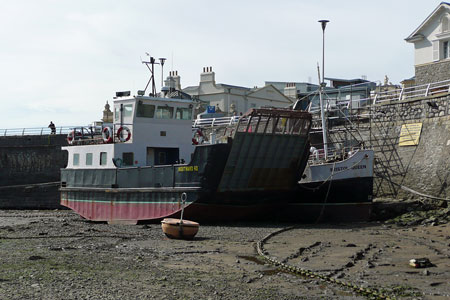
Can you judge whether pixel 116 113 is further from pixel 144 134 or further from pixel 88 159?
pixel 88 159

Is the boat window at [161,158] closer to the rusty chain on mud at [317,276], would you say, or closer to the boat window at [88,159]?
the boat window at [88,159]

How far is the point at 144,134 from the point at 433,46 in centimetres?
1728

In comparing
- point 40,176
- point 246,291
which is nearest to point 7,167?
point 40,176

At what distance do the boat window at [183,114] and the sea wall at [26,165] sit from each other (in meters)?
14.2

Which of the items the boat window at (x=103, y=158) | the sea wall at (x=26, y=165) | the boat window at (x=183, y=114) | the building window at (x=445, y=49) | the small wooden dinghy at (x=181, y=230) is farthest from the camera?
the sea wall at (x=26, y=165)

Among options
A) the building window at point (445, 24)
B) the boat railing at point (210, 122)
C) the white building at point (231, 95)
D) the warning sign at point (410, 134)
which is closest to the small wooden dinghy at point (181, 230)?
the warning sign at point (410, 134)

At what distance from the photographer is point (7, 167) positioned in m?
33.6

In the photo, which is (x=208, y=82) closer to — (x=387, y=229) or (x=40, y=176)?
(x=40, y=176)

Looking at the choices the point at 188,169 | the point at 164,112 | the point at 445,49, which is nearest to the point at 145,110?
the point at 164,112

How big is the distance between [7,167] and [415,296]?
29801 mm

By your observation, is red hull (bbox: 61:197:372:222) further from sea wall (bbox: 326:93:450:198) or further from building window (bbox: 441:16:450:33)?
building window (bbox: 441:16:450:33)

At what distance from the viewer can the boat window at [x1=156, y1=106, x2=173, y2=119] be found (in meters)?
20.1

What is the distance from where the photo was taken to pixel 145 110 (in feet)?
65.2

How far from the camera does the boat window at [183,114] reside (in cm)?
2050
